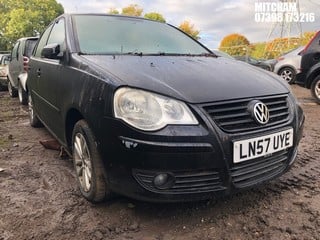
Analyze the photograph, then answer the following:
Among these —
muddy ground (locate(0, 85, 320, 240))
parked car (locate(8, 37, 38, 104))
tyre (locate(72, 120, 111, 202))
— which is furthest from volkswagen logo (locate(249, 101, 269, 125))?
parked car (locate(8, 37, 38, 104))

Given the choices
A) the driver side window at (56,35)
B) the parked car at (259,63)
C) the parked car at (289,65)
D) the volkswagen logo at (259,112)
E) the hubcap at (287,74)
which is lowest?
the parked car at (259,63)

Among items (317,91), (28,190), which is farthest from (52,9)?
(28,190)

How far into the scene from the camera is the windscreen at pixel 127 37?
3.32 metres

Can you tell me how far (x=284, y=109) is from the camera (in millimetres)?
2773

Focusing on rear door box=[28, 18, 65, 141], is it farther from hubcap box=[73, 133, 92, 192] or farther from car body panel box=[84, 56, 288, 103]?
car body panel box=[84, 56, 288, 103]

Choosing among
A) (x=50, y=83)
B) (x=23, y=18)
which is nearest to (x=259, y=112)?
(x=50, y=83)

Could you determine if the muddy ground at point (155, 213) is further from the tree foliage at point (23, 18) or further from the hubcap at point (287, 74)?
the tree foliage at point (23, 18)

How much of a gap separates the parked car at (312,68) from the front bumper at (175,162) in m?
5.81

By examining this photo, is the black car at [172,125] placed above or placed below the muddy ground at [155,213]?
above

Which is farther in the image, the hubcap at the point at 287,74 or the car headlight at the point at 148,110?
the hubcap at the point at 287,74

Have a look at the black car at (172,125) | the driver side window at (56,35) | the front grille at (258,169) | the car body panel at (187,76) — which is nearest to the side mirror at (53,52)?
the driver side window at (56,35)

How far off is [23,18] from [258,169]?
4283cm

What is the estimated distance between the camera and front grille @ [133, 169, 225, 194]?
232cm

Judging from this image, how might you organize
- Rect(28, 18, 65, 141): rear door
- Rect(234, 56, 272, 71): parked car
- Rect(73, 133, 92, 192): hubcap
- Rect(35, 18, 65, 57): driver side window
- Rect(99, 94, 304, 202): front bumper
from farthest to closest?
Rect(234, 56, 272, 71): parked car < Rect(35, 18, 65, 57): driver side window < Rect(28, 18, 65, 141): rear door < Rect(73, 133, 92, 192): hubcap < Rect(99, 94, 304, 202): front bumper
